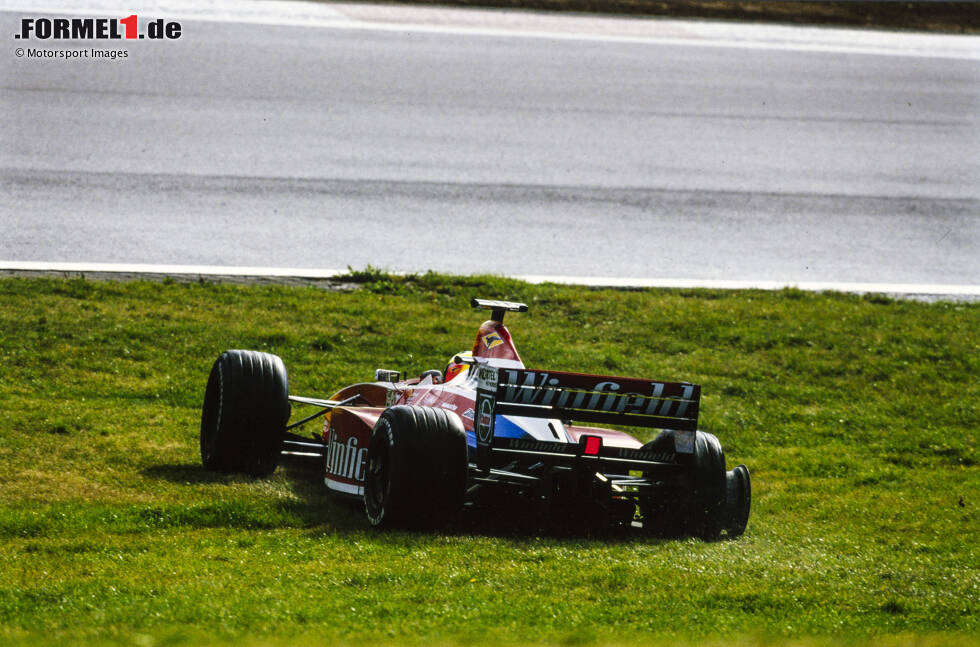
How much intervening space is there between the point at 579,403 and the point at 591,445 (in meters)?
0.24

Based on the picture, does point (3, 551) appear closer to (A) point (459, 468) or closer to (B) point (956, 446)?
(A) point (459, 468)

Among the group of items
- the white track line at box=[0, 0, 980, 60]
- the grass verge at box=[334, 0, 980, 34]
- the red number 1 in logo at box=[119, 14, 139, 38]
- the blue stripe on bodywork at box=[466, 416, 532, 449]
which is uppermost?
the grass verge at box=[334, 0, 980, 34]

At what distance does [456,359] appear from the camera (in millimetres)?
8969

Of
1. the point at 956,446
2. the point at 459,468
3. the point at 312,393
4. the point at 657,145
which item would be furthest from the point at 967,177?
the point at 459,468

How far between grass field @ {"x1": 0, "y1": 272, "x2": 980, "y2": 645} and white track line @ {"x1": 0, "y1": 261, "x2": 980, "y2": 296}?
30 cm

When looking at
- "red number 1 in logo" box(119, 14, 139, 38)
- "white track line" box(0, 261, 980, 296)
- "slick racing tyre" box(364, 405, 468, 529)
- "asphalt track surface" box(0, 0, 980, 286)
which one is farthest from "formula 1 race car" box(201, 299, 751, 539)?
"red number 1 in logo" box(119, 14, 139, 38)

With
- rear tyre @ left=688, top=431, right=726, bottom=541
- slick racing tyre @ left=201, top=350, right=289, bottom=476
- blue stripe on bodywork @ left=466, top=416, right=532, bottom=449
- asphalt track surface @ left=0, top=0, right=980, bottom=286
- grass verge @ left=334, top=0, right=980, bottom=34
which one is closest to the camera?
rear tyre @ left=688, top=431, right=726, bottom=541

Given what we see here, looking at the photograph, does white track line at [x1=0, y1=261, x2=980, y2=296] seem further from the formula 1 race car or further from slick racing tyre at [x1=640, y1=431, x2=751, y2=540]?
slick racing tyre at [x1=640, y1=431, x2=751, y2=540]

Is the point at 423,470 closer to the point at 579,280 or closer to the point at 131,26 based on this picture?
the point at 579,280

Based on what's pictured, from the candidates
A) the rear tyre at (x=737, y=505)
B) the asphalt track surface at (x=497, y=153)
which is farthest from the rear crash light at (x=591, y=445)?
the asphalt track surface at (x=497, y=153)

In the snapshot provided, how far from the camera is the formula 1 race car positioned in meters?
6.80

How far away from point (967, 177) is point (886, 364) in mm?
6851

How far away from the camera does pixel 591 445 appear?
711 centimetres

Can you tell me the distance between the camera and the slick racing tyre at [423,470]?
6.73 m
